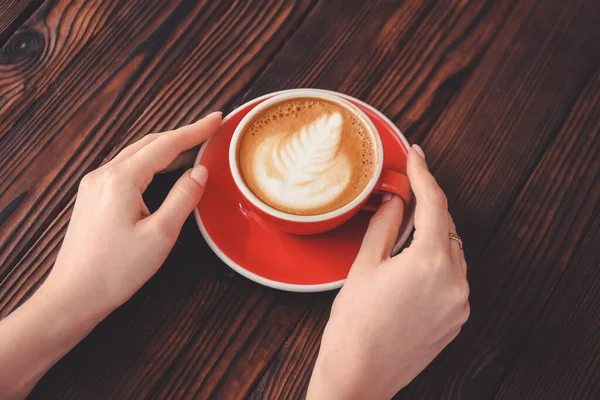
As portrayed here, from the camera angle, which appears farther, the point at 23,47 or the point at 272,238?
the point at 23,47

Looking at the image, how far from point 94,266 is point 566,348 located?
883mm

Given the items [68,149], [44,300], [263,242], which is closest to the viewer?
[44,300]

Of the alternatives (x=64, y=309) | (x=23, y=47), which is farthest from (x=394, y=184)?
(x=23, y=47)

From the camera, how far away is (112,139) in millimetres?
1053

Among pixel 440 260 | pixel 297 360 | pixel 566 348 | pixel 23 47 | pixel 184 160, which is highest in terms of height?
pixel 23 47

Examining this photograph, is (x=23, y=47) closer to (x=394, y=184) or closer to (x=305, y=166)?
(x=305, y=166)

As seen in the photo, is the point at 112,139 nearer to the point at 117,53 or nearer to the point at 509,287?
the point at 117,53

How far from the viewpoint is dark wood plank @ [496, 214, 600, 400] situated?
931 mm

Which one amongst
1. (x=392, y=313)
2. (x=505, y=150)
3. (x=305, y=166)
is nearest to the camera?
(x=392, y=313)

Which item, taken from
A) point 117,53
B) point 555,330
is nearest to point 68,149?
point 117,53

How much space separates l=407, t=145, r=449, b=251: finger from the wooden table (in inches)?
6.6

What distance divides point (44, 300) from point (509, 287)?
856 millimetres

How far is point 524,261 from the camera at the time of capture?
100 centimetres

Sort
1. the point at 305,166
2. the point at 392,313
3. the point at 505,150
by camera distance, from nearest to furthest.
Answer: the point at 392,313 < the point at 305,166 < the point at 505,150
